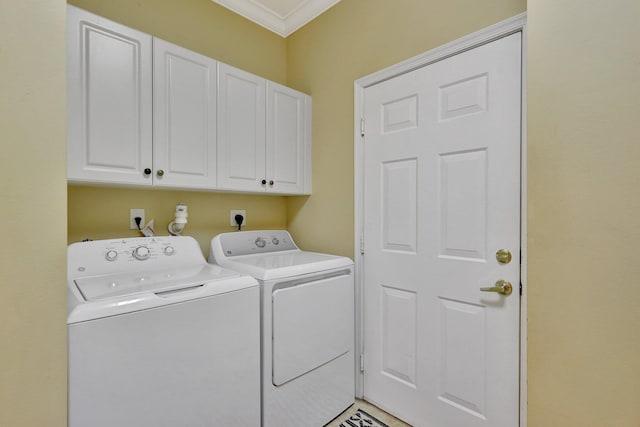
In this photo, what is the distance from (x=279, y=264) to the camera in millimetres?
1669

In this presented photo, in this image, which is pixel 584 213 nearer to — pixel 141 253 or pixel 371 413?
pixel 371 413

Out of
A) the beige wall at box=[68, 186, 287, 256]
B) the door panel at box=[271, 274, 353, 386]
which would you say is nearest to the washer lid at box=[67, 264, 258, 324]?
the door panel at box=[271, 274, 353, 386]

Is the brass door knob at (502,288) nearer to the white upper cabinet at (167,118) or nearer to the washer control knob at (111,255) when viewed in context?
the white upper cabinet at (167,118)

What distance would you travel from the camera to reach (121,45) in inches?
55.4

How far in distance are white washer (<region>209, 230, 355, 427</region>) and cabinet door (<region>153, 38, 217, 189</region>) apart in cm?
48

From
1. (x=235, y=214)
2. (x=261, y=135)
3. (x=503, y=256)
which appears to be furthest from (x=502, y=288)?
(x=235, y=214)

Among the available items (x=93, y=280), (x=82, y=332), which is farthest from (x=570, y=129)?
(x=93, y=280)

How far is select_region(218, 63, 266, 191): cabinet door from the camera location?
5.82ft

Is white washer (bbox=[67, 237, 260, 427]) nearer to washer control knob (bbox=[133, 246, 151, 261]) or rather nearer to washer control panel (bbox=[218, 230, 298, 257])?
washer control knob (bbox=[133, 246, 151, 261])

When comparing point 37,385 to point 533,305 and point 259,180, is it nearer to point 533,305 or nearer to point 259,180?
point 259,180

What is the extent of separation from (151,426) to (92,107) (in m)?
1.33

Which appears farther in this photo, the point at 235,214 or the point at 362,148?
the point at 235,214

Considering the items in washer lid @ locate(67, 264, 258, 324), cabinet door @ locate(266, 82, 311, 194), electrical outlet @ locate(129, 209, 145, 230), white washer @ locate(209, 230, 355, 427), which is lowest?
white washer @ locate(209, 230, 355, 427)

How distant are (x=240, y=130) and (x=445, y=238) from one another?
134 cm
